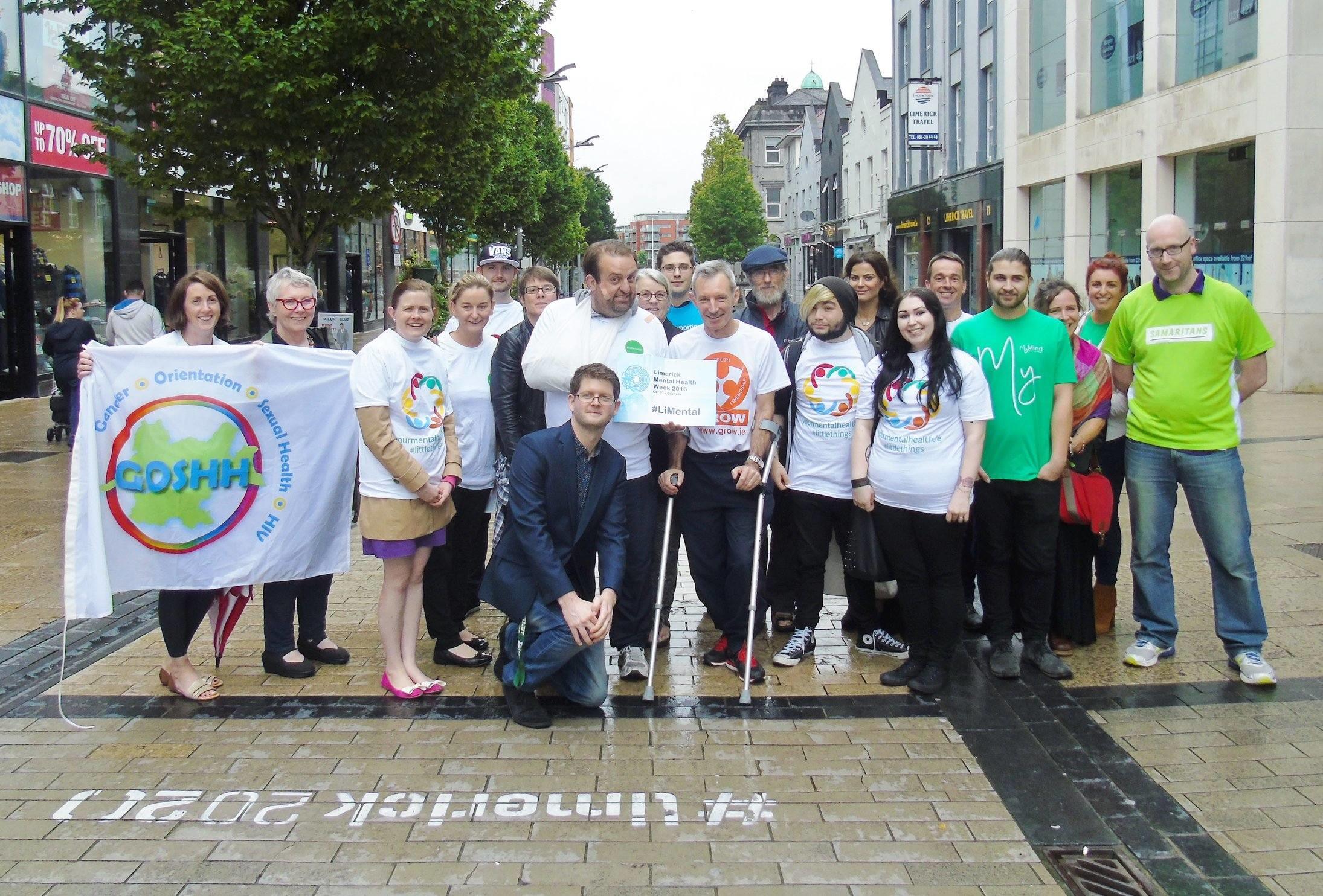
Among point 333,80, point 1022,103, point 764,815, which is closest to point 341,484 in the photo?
point 764,815

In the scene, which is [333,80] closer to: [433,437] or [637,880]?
[433,437]

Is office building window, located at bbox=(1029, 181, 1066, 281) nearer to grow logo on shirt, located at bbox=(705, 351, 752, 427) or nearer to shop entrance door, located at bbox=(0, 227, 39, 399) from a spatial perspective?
shop entrance door, located at bbox=(0, 227, 39, 399)

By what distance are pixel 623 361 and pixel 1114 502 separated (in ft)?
8.44

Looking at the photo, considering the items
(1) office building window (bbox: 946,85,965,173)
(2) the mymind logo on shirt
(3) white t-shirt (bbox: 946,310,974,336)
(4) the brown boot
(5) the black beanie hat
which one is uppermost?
(1) office building window (bbox: 946,85,965,173)

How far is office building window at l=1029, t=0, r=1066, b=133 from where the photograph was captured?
2558 centimetres

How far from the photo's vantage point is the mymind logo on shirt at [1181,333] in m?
5.32

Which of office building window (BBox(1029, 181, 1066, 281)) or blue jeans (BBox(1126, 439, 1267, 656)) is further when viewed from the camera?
office building window (BBox(1029, 181, 1066, 281))

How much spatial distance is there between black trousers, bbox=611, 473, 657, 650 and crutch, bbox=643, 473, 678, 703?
7 cm

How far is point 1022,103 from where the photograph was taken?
27969mm

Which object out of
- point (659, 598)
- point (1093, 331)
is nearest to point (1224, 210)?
point (1093, 331)

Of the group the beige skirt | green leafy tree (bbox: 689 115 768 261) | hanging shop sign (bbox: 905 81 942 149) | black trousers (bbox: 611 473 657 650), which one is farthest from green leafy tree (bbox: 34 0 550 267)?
green leafy tree (bbox: 689 115 768 261)

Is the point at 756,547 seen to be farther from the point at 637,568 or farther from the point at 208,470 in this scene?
the point at 208,470

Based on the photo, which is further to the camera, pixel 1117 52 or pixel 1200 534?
pixel 1117 52

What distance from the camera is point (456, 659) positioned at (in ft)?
19.0
